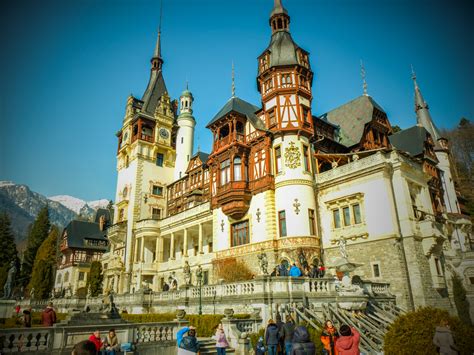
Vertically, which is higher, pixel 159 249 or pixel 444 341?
pixel 159 249

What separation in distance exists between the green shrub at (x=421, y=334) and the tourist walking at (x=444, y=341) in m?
0.55

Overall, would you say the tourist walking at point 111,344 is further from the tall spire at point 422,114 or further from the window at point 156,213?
the tall spire at point 422,114

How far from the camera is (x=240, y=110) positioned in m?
33.7

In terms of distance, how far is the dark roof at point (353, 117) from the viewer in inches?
1384

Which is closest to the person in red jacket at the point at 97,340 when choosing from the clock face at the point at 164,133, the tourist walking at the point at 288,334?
the tourist walking at the point at 288,334

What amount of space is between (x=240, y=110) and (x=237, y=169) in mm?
6281

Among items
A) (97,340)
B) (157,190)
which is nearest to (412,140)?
(157,190)

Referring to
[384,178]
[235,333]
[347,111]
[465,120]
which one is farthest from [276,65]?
[465,120]

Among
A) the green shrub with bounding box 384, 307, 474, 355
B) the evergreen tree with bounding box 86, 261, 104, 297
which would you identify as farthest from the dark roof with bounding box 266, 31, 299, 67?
the evergreen tree with bounding box 86, 261, 104, 297

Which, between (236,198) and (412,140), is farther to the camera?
(412,140)

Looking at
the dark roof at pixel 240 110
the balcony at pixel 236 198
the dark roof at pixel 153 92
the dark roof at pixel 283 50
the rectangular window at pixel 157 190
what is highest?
the dark roof at pixel 153 92

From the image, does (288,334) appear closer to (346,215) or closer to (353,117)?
(346,215)

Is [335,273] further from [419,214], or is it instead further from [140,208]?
[140,208]

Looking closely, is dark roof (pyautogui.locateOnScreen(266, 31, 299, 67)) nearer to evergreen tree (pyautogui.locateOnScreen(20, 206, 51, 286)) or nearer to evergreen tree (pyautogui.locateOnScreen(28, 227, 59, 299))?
evergreen tree (pyautogui.locateOnScreen(28, 227, 59, 299))
